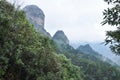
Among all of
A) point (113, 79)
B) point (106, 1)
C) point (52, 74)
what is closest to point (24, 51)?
point (52, 74)

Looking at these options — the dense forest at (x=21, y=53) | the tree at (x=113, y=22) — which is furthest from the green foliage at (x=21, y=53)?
the tree at (x=113, y=22)

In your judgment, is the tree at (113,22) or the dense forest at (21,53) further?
the dense forest at (21,53)

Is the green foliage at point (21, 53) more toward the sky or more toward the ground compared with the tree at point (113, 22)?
more toward the sky

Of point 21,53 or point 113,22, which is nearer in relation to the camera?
point 113,22

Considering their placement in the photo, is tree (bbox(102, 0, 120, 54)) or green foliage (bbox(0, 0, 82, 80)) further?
green foliage (bbox(0, 0, 82, 80))

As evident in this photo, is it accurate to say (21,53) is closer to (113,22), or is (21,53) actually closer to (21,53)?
(21,53)

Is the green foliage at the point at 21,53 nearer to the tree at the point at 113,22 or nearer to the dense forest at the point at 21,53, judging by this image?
the dense forest at the point at 21,53

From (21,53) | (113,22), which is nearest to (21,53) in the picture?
(21,53)

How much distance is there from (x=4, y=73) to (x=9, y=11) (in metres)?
6.10

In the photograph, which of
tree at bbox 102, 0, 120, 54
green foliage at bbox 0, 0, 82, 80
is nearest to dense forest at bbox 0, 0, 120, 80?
green foliage at bbox 0, 0, 82, 80

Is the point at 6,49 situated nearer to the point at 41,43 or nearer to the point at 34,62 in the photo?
the point at 34,62

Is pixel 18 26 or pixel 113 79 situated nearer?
pixel 18 26

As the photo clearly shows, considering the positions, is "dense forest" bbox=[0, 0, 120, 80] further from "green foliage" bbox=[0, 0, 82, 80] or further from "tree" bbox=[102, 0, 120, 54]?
"tree" bbox=[102, 0, 120, 54]

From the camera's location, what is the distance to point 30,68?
3247cm
